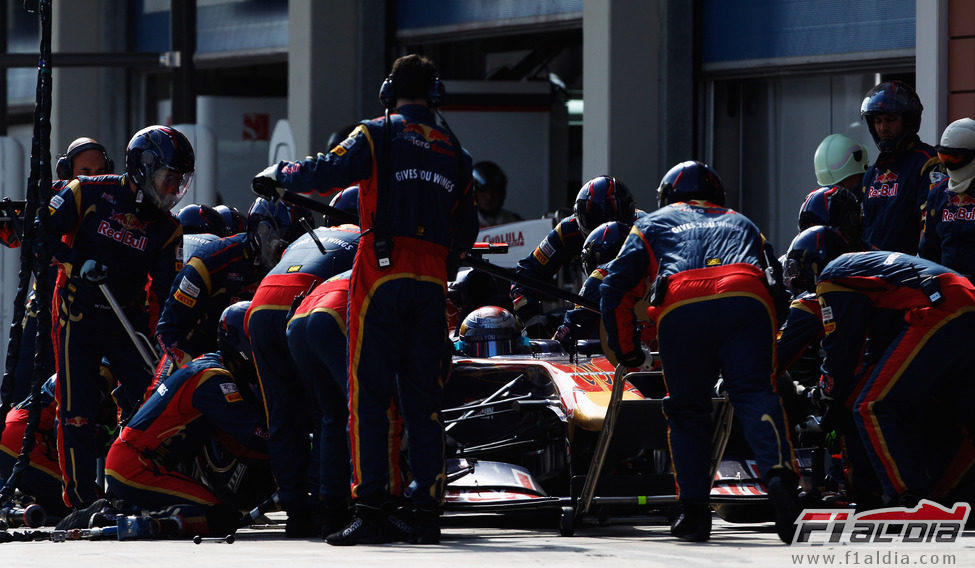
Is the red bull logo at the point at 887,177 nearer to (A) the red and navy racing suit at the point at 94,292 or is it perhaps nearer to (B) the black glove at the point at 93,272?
(A) the red and navy racing suit at the point at 94,292

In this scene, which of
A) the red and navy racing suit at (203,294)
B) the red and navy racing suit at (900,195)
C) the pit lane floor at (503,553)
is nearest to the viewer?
the pit lane floor at (503,553)

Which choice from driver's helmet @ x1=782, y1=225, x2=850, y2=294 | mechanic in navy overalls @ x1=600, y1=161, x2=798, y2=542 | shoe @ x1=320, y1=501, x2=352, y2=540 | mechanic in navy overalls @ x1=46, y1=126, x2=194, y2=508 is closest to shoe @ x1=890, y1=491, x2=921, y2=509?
mechanic in navy overalls @ x1=600, y1=161, x2=798, y2=542

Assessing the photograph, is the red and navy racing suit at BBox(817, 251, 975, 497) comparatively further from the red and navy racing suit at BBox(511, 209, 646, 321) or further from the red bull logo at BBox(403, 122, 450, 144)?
the red and navy racing suit at BBox(511, 209, 646, 321)

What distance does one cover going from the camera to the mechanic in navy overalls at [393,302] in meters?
6.60

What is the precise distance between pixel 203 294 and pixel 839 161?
3.44 m

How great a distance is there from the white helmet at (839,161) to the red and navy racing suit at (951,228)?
1.15 metres

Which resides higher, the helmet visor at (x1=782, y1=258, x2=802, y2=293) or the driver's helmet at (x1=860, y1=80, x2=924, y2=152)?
the driver's helmet at (x1=860, y1=80, x2=924, y2=152)

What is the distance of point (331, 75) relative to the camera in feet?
49.9

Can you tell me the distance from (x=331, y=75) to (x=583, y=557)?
384 inches

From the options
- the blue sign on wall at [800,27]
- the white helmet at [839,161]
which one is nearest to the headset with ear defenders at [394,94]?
the white helmet at [839,161]

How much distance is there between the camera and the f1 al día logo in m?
6.34

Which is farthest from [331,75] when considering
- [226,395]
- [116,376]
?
[226,395]

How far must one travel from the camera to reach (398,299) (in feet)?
21.7

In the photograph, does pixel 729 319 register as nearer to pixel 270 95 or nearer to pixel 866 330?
pixel 866 330
